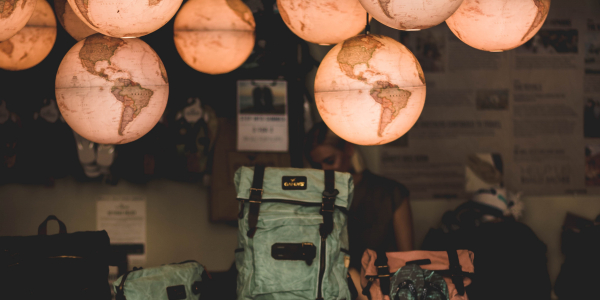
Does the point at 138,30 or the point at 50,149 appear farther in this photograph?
the point at 50,149

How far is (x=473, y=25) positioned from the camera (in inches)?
53.2

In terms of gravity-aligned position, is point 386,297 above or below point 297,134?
below

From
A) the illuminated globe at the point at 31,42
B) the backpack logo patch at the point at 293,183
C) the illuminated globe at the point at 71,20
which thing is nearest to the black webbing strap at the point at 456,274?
the backpack logo patch at the point at 293,183

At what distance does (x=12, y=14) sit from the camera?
1.17m

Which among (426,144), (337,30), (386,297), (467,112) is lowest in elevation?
(386,297)

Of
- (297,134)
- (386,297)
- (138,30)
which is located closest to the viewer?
(138,30)

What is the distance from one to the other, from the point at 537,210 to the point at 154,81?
288 centimetres

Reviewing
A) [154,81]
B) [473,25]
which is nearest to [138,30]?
[154,81]

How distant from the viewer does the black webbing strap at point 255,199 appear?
1.63 meters

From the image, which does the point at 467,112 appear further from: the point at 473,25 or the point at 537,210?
the point at 473,25

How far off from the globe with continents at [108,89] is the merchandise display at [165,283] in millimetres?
587

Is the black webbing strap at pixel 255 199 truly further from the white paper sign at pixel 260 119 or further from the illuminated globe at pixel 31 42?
Answer: the white paper sign at pixel 260 119

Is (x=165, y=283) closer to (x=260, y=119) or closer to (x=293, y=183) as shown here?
(x=293, y=183)

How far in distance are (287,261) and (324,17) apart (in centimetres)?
86
